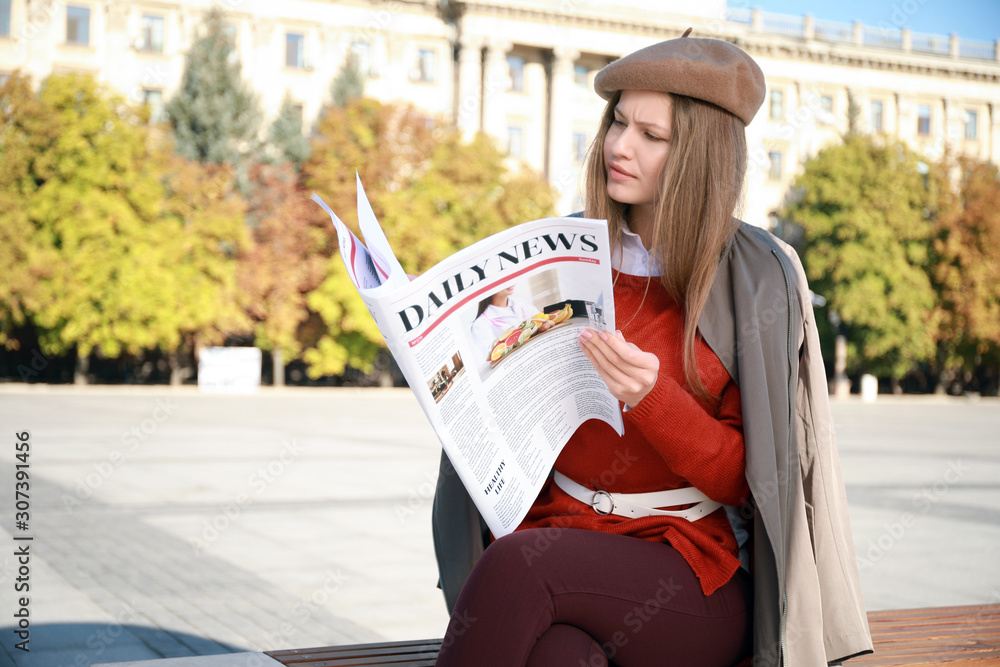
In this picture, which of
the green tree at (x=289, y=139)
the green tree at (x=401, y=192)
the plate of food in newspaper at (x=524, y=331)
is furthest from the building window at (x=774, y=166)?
the plate of food in newspaper at (x=524, y=331)

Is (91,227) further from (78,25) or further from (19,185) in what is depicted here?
(78,25)

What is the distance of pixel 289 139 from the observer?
4088cm

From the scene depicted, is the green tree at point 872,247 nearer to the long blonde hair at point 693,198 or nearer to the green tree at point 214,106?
the green tree at point 214,106

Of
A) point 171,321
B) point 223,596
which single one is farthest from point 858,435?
point 171,321

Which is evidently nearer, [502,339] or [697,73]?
[502,339]

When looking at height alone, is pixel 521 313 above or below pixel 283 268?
above

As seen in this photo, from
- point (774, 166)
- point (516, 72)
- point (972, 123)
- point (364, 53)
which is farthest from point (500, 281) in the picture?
point (972, 123)

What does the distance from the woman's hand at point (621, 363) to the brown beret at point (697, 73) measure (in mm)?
632

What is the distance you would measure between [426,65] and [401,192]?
1388cm

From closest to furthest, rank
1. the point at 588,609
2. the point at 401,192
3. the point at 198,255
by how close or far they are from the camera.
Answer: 1. the point at 588,609
2. the point at 198,255
3. the point at 401,192

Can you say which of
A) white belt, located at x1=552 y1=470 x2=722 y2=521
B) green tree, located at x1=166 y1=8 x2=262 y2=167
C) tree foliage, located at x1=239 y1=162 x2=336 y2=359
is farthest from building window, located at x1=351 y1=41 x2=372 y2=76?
white belt, located at x1=552 y1=470 x2=722 y2=521

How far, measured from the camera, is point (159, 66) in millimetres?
42344

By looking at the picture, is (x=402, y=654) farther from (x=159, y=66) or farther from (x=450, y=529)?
(x=159, y=66)

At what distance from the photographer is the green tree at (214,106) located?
39094mm
